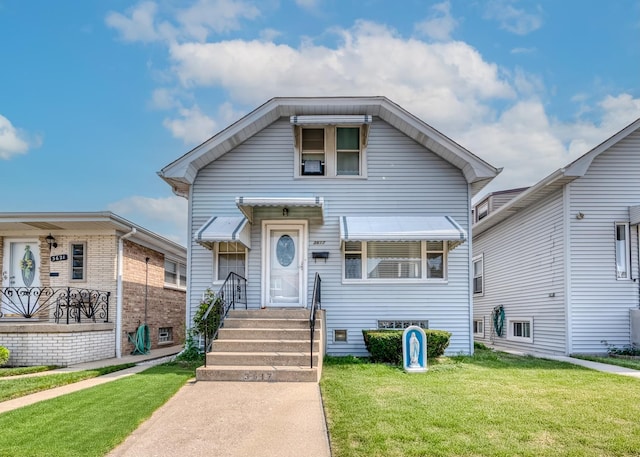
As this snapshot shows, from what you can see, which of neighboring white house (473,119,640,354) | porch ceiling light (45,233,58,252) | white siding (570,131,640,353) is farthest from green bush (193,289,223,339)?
white siding (570,131,640,353)

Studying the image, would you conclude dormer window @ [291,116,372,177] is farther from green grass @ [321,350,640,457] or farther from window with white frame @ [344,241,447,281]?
green grass @ [321,350,640,457]

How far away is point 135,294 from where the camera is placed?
553 inches

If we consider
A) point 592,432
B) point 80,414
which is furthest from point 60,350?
point 592,432

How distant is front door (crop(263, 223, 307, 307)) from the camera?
1191 cm

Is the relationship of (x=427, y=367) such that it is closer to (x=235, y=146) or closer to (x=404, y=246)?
(x=404, y=246)

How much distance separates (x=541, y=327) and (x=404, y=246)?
5.12 meters

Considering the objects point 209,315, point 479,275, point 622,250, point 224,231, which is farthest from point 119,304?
point 479,275

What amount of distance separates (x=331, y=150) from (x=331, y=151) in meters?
0.03

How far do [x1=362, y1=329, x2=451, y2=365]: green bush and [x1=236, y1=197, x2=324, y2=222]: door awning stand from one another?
3.11 meters

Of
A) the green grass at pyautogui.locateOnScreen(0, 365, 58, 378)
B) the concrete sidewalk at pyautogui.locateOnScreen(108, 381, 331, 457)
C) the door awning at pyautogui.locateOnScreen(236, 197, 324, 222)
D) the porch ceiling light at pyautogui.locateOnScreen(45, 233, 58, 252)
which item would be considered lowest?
the green grass at pyautogui.locateOnScreen(0, 365, 58, 378)

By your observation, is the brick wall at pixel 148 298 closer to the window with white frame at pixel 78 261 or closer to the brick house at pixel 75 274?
the brick house at pixel 75 274

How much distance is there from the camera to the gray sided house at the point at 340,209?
38.7 ft

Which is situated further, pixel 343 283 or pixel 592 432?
pixel 343 283

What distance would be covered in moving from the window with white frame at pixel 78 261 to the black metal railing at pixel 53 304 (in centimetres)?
39
